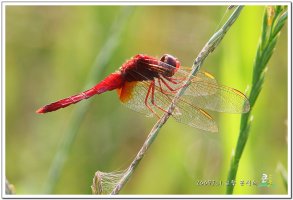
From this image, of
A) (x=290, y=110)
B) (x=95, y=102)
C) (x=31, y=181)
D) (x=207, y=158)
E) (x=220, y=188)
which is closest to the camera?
(x=290, y=110)

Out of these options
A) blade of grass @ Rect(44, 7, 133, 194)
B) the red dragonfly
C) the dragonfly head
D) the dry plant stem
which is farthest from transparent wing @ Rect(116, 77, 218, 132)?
the dry plant stem

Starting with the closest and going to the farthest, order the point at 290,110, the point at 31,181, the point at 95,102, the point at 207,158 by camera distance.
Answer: the point at 290,110, the point at 207,158, the point at 31,181, the point at 95,102

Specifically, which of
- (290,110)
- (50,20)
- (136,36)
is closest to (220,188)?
(290,110)

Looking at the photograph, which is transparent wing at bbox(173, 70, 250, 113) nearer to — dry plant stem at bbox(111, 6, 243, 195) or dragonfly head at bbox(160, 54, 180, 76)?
dragonfly head at bbox(160, 54, 180, 76)

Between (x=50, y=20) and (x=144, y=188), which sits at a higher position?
(x=50, y=20)

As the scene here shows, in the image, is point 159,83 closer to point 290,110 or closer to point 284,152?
point 290,110

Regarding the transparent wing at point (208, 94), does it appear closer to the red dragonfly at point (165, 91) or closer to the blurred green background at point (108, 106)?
the red dragonfly at point (165, 91)

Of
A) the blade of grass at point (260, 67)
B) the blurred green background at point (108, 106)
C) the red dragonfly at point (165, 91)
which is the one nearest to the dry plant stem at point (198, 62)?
the blade of grass at point (260, 67)
